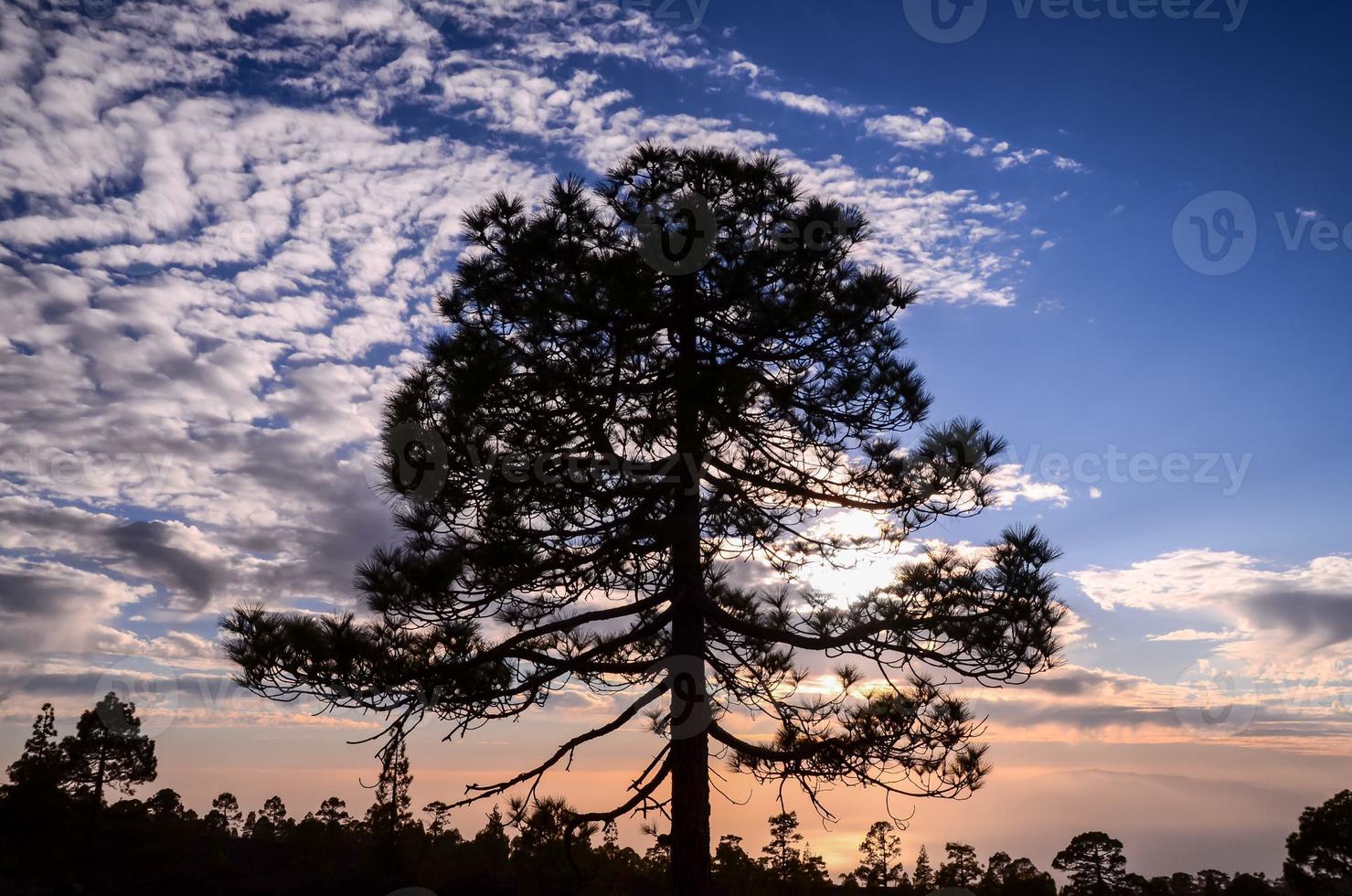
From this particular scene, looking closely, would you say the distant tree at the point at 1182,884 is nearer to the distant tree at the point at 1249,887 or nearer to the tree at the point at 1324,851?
the distant tree at the point at 1249,887

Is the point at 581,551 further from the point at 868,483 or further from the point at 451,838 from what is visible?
the point at 451,838

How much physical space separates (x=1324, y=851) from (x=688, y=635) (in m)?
17.1

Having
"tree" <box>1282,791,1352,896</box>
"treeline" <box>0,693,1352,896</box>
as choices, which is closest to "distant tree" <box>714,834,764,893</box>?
"treeline" <box>0,693,1352,896</box>

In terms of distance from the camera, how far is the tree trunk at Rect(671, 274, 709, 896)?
7.41 metres

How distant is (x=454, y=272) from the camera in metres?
8.41

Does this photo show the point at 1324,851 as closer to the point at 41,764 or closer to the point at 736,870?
the point at 736,870

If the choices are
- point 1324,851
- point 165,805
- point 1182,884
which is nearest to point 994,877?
point 1182,884

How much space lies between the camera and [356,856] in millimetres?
17000

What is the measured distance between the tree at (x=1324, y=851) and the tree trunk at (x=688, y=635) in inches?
651

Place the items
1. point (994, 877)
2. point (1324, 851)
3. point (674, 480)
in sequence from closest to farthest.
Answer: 1. point (674, 480)
2. point (994, 877)
3. point (1324, 851)

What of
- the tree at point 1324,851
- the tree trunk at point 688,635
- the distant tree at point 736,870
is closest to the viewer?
the tree trunk at point 688,635

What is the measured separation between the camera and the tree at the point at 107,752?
1839 centimetres

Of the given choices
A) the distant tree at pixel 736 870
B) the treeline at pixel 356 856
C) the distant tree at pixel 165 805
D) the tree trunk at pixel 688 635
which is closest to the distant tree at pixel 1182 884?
the treeline at pixel 356 856

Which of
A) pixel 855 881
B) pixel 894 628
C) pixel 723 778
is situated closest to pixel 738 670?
pixel 723 778
